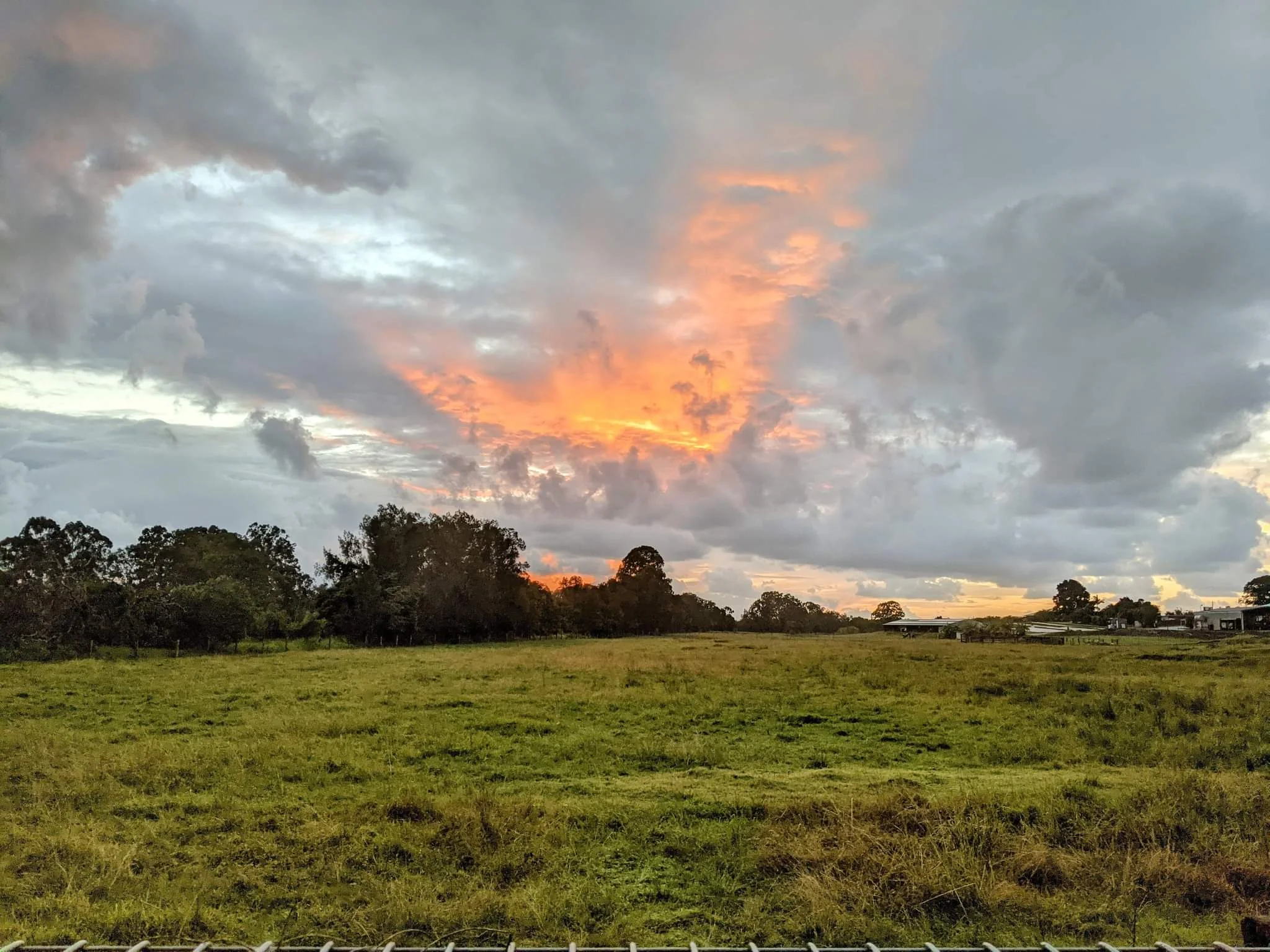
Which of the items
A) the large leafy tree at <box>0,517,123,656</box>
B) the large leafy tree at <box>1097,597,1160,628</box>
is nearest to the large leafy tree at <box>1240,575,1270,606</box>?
the large leafy tree at <box>1097,597,1160,628</box>

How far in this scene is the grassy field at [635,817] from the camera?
915 centimetres

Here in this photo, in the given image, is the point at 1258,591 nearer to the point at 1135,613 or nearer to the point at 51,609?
the point at 1135,613

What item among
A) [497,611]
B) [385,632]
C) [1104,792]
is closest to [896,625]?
[497,611]

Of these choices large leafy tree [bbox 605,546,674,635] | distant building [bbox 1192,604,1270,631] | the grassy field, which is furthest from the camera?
large leafy tree [bbox 605,546,674,635]

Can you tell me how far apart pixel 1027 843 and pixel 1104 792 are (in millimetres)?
3842

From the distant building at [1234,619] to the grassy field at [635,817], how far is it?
7235 centimetres

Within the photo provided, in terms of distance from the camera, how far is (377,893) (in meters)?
9.66

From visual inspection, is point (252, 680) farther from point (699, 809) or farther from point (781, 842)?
point (781, 842)

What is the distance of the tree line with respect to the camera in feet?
144

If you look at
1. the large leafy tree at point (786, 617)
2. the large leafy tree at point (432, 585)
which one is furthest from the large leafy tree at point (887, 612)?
the large leafy tree at point (432, 585)

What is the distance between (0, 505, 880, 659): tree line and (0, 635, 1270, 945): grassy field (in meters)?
20.7

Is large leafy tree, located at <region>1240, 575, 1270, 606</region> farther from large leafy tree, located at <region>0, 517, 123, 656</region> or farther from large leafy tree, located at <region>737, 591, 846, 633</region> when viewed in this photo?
large leafy tree, located at <region>0, 517, 123, 656</region>

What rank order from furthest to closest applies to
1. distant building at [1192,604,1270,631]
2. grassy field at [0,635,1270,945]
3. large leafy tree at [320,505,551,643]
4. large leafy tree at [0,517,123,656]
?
distant building at [1192,604,1270,631]
large leafy tree at [320,505,551,643]
large leafy tree at [0,517,123,656]
grassy field at [0,635,1270,945]

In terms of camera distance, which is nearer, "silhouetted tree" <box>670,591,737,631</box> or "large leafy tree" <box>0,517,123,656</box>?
"large leafy tree" <box>0,517,123,656</box>
